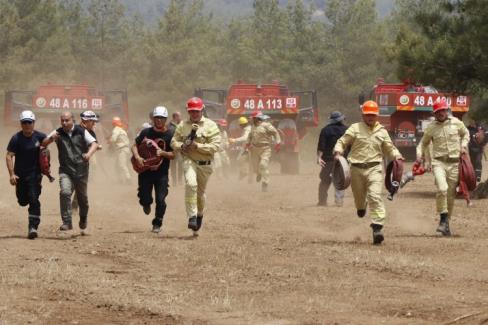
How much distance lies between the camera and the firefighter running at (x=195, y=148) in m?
14.8

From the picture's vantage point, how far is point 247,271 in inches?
456

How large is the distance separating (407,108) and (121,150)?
9861 millimetres

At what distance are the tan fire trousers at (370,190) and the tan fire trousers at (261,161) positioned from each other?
1074cm

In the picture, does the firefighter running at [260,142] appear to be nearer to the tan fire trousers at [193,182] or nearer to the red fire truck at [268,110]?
the red fire truck at [268,110]

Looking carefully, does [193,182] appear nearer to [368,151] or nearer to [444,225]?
[368,151]

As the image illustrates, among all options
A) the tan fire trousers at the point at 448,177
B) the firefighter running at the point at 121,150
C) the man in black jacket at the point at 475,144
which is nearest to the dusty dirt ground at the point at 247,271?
the tan fire trousers at the point at 448,177

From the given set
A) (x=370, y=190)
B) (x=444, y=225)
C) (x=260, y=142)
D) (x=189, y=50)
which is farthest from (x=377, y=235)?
(x=189, y=50)

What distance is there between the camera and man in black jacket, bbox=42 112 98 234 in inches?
594

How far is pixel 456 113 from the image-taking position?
35094 millimetres

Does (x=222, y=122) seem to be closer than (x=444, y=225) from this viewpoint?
No

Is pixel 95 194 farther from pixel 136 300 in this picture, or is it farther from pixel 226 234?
pixel 136 300

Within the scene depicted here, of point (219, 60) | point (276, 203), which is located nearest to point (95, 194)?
point (276, 203)

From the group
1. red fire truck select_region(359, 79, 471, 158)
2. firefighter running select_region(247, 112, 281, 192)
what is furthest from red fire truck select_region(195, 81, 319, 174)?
firefighter running select_region(247, 112, 281, 192)

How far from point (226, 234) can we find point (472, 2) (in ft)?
32.0
